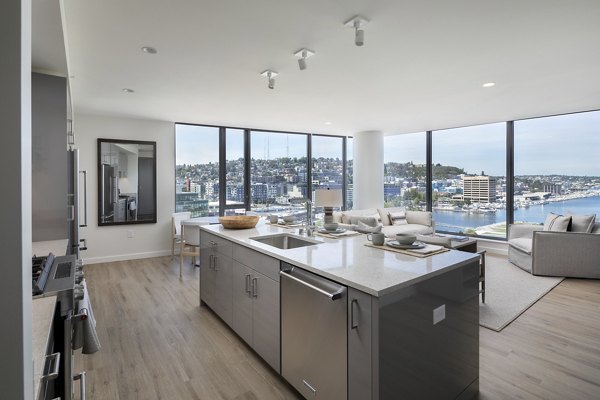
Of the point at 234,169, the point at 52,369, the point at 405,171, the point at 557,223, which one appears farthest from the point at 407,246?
the point at 405,171

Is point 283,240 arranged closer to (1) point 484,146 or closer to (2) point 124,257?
(2) point 124,257

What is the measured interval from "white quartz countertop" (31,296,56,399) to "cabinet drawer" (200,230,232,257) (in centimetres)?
163

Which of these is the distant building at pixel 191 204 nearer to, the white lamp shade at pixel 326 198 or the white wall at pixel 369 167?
the white wall at pixel 369 167

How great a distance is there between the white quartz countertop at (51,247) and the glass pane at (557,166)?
22.7 feet

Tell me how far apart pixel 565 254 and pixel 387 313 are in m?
4.56

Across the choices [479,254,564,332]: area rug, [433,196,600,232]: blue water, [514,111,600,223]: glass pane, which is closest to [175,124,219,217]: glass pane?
[479,254,564,332]: area rug

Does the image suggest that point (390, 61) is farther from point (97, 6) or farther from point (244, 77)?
point (97, 6)

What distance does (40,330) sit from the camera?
1.05 m

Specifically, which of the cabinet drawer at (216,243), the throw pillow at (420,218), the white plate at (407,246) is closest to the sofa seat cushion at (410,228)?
the throw pillow at (420,218)

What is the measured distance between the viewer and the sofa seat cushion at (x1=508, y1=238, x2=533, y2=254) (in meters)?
4.93

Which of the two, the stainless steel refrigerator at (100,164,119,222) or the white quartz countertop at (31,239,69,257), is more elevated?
the stainless steel refrigerator at (100,164,119,222)

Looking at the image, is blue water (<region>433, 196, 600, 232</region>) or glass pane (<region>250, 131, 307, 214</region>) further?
glass pane (<region>250, 131, 307, 214</region>)

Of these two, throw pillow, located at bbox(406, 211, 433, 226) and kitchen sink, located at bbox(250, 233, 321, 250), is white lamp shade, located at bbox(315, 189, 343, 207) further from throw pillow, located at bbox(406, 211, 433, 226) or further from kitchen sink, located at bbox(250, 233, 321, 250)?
throw pillow, located at bbox(406, 211, 433, 226)

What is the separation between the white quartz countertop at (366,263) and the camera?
62.4 inches
